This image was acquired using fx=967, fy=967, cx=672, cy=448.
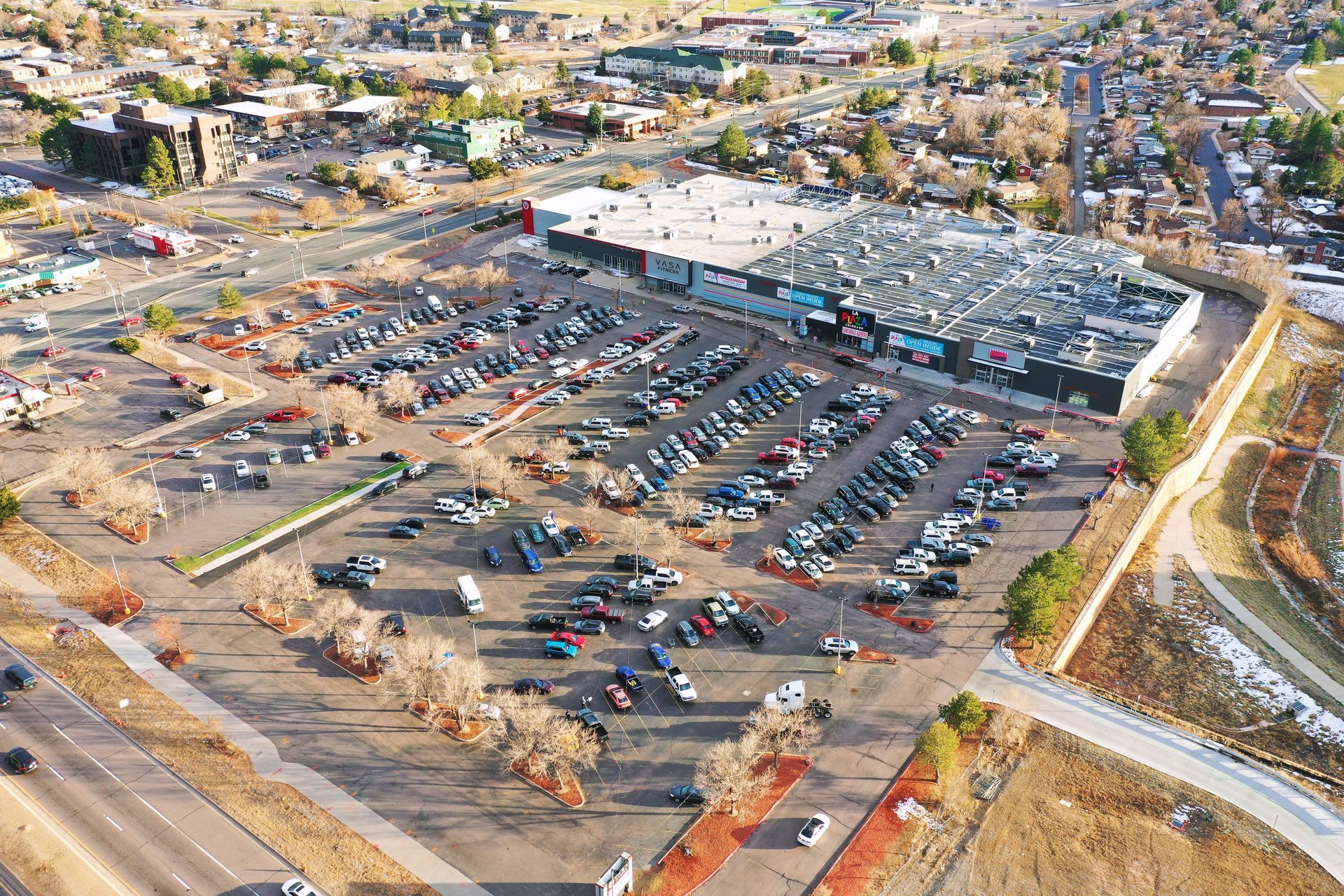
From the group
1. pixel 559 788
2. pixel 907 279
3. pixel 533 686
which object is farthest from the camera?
pixel 907 279

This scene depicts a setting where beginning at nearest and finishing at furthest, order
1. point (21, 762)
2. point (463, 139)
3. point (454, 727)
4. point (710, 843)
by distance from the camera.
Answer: point (710, 843), point (21, 762), point (454, 727), point (463, 139)

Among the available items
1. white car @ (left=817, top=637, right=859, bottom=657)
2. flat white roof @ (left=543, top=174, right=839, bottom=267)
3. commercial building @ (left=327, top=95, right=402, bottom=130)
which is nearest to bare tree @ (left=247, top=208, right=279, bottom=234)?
flat white roof @ (left=543, top=174, right=839, bottom=267)

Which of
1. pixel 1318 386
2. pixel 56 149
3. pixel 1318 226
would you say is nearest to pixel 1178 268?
pixel 1318 386

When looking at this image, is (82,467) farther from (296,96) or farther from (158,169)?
(296,96)

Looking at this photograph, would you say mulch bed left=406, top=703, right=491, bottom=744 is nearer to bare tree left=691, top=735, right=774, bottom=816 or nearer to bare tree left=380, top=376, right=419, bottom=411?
bare tree left=691, top=735, right=774, bottom=816

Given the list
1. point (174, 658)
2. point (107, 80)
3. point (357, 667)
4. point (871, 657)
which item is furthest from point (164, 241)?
point (107, 80)

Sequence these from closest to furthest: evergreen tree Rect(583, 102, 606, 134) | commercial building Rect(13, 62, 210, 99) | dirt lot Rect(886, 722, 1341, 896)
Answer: dirt lot Rect(886, 722, 1341, 896)
evergreen tree Rect(583, 102, 606, 134)
commercial building Rect(13, 62, 210, 99)
